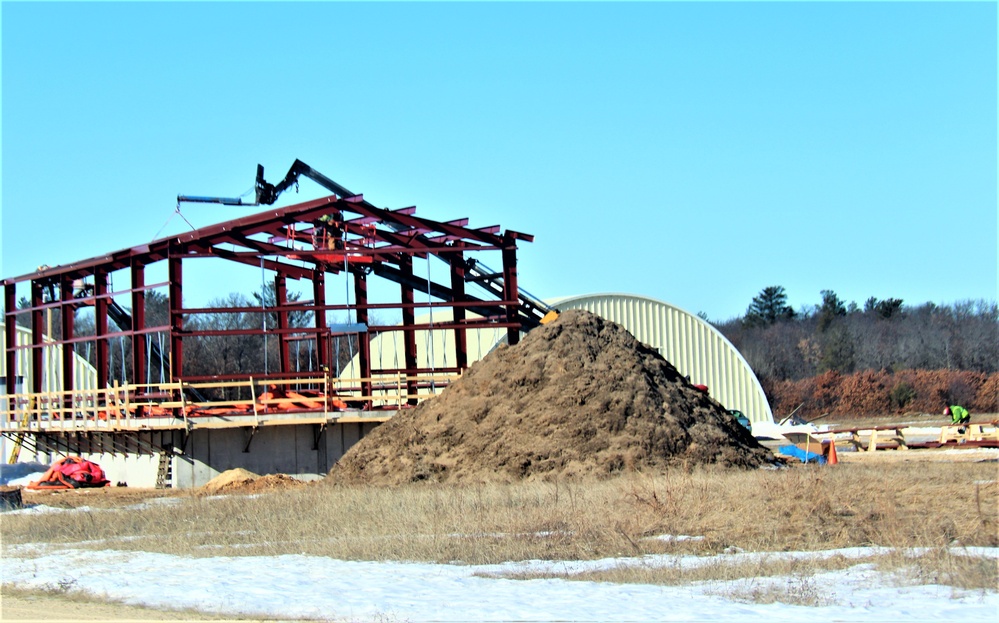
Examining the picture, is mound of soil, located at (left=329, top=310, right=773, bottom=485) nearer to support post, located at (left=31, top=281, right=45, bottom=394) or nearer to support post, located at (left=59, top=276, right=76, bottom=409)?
support post, located at (left=59, top=276, right=76, bottom=409)

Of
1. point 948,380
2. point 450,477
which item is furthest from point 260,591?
point 948,380

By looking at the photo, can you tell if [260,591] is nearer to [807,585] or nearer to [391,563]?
[391,563]

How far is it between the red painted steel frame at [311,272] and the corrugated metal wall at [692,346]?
1230cm

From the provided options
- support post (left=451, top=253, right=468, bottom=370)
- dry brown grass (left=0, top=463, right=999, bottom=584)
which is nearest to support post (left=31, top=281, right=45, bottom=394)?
support post (left=451, top=253, right=468, bottom=370)

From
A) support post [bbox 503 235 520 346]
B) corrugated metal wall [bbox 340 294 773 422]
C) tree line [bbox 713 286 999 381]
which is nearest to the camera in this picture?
support post [bbox 503 235 520 346]

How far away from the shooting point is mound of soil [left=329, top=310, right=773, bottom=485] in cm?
2528

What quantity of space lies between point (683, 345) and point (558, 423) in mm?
30653

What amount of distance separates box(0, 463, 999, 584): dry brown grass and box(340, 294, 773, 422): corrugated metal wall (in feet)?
101

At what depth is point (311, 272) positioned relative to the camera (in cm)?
4031

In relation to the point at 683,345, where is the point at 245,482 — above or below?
below

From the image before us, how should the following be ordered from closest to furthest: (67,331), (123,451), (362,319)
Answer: (123,451) → (362,319) → (67,331)

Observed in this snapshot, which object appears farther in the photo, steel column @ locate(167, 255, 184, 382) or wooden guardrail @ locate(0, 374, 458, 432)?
steel column @ locate(167, 255, 184, 382)

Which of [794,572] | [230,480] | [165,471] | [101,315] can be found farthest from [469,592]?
[101,315]

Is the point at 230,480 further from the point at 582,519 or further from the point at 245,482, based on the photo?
the point at 582,519
